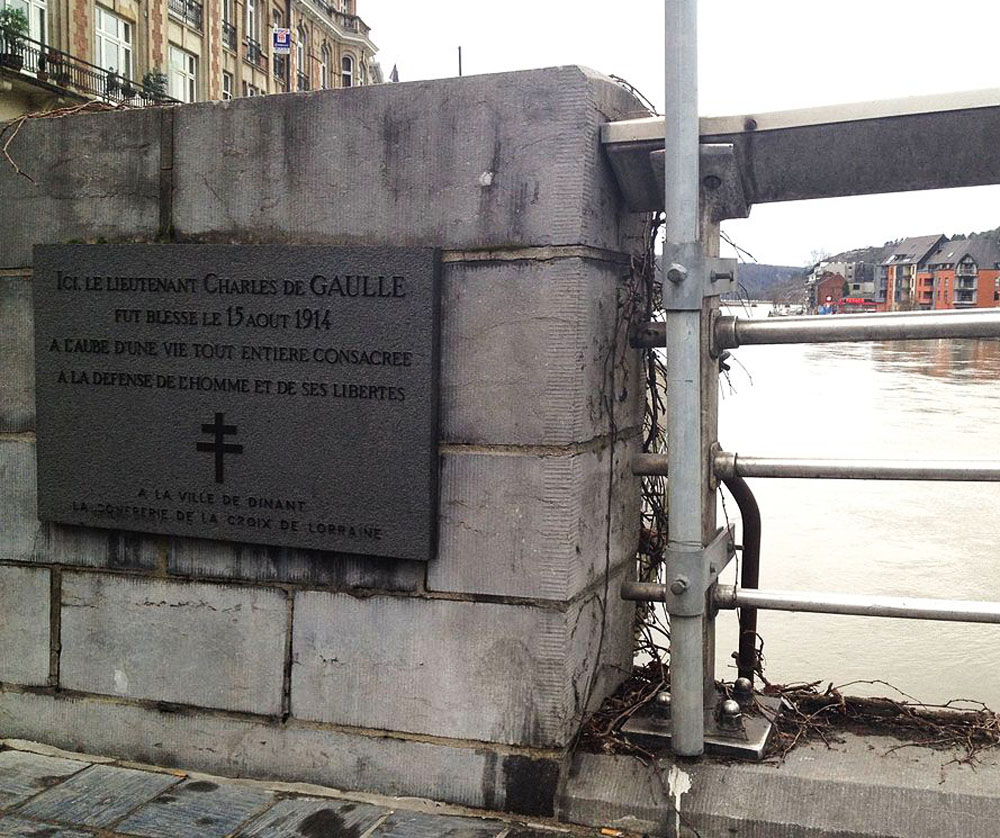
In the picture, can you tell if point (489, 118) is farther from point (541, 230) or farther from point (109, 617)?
point (109, 617)

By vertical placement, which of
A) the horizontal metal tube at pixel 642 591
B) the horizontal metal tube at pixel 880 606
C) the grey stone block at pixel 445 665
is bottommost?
the grey stone block at pixel 445 665

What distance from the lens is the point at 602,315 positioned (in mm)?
3195

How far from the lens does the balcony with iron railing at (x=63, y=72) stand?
90.4 feet

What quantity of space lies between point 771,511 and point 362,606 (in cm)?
395

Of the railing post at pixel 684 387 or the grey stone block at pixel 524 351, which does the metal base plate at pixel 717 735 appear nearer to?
the railing post at pixel 684 387

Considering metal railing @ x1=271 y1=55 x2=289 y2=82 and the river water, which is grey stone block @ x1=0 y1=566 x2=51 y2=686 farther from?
metal railing @ x1=271 y1=55 x2=289 y2=82

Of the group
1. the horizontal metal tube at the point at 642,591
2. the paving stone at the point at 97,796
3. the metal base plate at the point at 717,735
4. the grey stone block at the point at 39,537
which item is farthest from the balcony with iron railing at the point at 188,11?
the metal base plate at the point at 717,735

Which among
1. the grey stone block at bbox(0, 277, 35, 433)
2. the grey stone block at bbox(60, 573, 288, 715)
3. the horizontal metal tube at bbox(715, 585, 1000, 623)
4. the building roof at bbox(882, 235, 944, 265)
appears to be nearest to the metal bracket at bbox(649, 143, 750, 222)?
the horizontal metal tube at bbox(715, 585, 1000, 623)

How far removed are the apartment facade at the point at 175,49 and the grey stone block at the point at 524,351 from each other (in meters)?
16.1

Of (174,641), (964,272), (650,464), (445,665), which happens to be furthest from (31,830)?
(964,272)

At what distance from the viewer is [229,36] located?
4444 centimetres

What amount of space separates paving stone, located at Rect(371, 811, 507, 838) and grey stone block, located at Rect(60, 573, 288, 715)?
Answer: 56 cm

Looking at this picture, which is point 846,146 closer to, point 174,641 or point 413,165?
point 413,165

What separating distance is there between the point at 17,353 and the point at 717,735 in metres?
2.51
